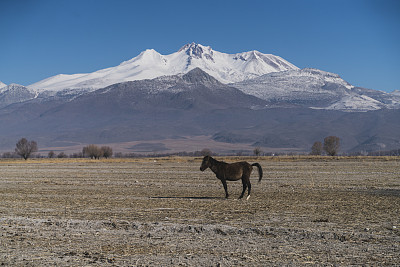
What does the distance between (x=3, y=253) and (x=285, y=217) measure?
7523 millimetres

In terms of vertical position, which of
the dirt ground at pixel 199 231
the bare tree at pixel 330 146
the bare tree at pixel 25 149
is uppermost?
the bare tree at pixel 330 146

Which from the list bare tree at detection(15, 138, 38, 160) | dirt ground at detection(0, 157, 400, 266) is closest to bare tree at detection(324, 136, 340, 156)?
bare tree at detection(15, 138, 38, 160)

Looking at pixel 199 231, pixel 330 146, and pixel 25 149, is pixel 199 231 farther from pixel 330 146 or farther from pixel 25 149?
pixel 330 146

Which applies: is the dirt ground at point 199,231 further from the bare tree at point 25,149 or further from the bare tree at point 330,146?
the bare tree at point 330,146

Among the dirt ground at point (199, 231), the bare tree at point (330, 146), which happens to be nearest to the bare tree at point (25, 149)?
the bare tree at point (330, 146)

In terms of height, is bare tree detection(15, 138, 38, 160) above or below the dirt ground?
above

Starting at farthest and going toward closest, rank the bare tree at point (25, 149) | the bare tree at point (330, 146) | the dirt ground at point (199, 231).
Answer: the bare tree at point (330, 146), the bare tree at point (25, 149), the dirt ground at point (199, 231)

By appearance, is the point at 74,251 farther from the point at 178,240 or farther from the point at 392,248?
the point at 392,248

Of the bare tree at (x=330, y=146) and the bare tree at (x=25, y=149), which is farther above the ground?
the bare tree at (x=330, y=146)

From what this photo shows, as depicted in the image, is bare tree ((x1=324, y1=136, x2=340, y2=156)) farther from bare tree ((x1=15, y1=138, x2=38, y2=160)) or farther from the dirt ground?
the dirt ground

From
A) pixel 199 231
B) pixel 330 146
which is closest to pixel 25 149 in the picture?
pixel 330 146

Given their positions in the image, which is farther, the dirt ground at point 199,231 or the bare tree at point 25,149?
the bare tree at point 25,149

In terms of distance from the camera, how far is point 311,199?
68.2 ft

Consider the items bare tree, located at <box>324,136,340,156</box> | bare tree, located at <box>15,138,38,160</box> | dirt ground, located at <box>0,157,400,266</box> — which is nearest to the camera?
dirt ground, located at <box>0,157,400,266</box>
